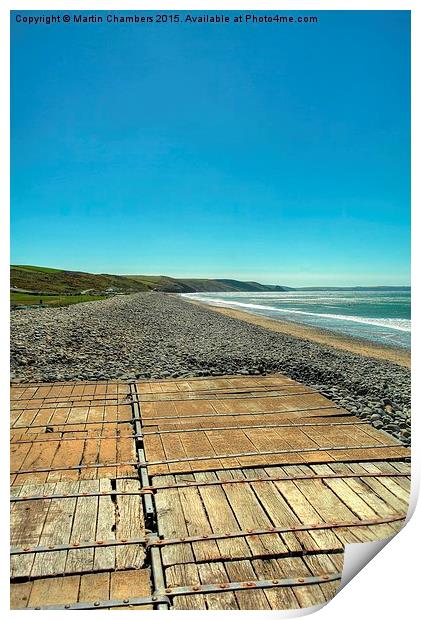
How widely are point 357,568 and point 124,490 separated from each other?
1783 mm

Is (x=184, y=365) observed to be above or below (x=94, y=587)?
above

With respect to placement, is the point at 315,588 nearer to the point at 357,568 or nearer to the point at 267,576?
the point at 267,576

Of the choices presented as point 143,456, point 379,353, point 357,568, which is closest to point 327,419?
point 143,456

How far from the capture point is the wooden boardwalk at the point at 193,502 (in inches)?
108

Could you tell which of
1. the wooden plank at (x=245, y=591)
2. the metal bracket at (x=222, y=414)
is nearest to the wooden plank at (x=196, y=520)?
the wooden plank at (x=245, y=591)

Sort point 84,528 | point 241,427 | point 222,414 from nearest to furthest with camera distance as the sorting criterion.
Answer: point 84,528 < point 241,427 < point 222,414

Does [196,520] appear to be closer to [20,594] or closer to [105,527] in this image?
[105,527]

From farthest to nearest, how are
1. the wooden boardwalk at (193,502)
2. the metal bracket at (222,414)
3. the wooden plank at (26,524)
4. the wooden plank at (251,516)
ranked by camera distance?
1. the metal bracket at (222,414)
2. the wooden plank at (251,516)
3. the wooden plank at (26,524)
4. the wooden boardwalk at (193,502)

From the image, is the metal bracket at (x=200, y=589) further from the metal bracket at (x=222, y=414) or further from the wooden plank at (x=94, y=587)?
the metal bracket at (x=222, y=414)

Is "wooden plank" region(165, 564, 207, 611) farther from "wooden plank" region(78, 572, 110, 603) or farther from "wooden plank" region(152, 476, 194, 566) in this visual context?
"wooden plank" region(78, 572, 110, 603)

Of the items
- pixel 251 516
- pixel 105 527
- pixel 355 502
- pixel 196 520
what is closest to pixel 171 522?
pixel 196 520

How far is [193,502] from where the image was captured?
363cm

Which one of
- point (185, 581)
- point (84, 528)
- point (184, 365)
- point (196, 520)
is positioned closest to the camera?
point (185, 581)
